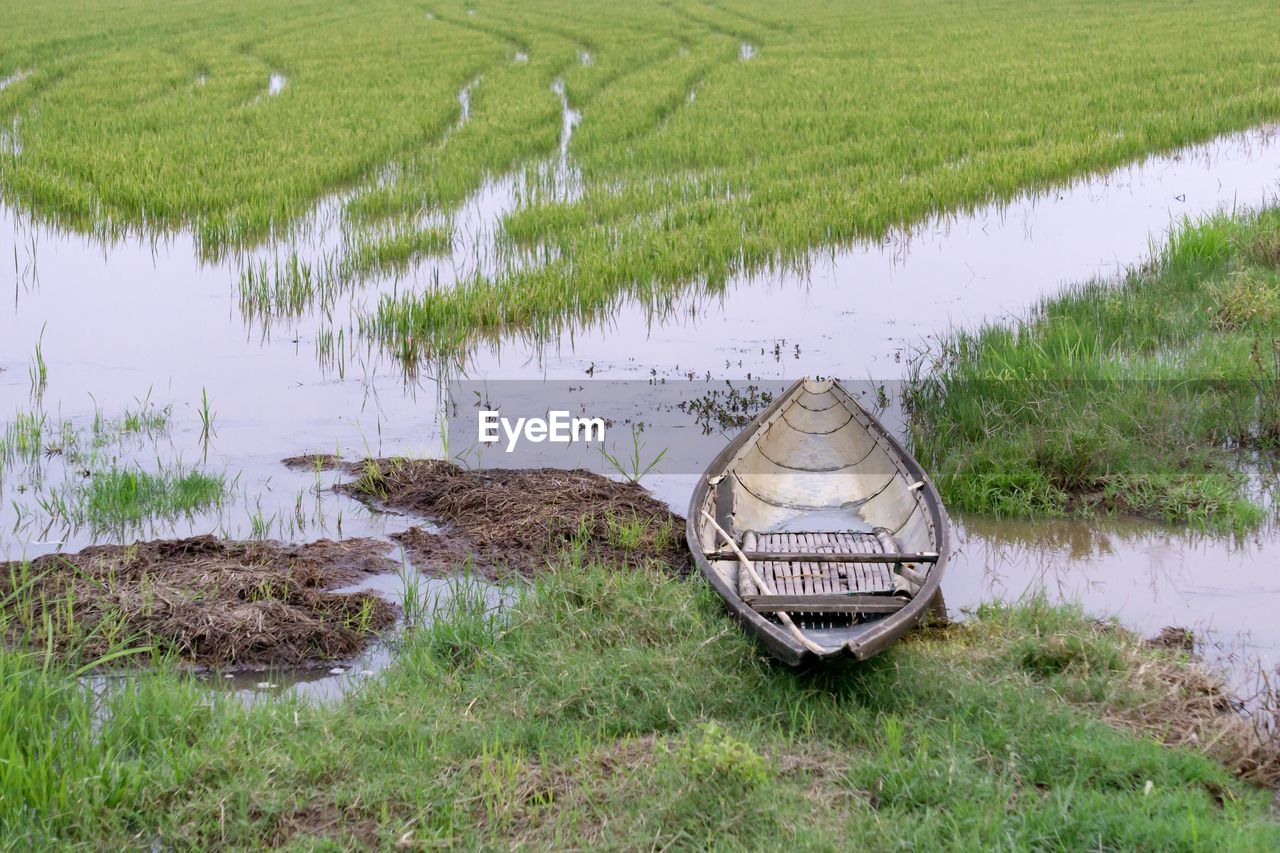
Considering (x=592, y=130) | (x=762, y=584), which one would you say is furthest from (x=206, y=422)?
(x=592, y=130)

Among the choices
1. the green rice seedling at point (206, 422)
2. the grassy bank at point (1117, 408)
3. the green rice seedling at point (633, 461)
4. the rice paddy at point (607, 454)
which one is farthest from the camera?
the green rice seedling at point (206, 422)

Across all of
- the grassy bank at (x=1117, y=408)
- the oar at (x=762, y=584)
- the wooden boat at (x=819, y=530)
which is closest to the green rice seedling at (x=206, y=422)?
the wooden boat at (x=819, y=530)

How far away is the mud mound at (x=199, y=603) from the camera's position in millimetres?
3680

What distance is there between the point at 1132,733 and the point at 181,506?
3.78 m

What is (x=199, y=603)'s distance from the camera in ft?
12.7

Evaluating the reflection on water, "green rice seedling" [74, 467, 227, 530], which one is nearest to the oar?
the reflection on water

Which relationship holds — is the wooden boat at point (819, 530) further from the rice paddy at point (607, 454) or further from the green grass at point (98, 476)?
the green grass at point (98, 476)

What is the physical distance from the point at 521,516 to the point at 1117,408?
2.81 meters

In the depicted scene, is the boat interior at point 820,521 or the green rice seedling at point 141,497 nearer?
the boat interior at point 820,521

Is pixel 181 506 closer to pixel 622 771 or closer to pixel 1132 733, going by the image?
pixel 622 771

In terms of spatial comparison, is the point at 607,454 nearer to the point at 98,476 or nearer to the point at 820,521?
the point at 820,521

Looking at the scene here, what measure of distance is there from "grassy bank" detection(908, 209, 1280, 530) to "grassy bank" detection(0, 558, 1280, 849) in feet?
4.81

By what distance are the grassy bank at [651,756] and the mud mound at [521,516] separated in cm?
88

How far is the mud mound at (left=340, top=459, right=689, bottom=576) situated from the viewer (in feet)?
14.6
